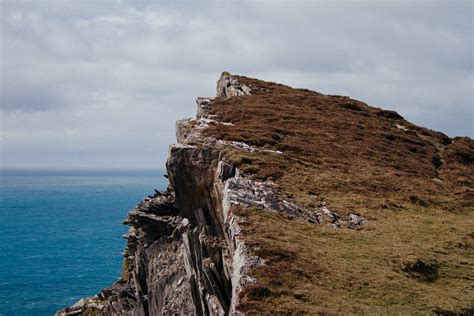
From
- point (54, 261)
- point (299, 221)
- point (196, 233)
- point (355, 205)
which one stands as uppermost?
point (355, 205)

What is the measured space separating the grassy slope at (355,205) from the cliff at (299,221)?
0.11 metres

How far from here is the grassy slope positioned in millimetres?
23531

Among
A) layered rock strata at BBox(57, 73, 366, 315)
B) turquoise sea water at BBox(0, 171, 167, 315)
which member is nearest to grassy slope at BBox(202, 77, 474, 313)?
layered rock strata at BBox(57, 73, 366, 315)

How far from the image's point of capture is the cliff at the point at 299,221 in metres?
24.0

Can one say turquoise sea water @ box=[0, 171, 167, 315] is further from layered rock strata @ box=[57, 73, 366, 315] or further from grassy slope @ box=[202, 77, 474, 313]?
grassy slope @ box=[202, 77, 474, 313]

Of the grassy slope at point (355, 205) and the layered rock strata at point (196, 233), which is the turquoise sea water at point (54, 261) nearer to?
the layered rock strata at point (196, 233)

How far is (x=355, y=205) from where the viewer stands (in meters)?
35.8

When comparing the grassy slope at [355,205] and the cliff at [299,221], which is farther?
the cliff at [299,221]

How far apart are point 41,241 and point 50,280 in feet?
169

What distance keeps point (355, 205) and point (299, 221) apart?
6413 mm

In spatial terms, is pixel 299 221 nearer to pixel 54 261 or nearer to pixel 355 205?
pixel 355 205

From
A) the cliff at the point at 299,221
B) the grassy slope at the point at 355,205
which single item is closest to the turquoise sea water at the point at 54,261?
the cliff at the point at 299,221

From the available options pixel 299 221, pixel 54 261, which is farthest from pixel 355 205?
pixel 54 261

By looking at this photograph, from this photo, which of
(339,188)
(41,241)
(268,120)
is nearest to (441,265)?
(339,188)
